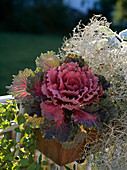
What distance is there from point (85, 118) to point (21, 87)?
0.18 meters

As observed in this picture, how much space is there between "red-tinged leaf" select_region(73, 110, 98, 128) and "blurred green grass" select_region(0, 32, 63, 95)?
389 centimetres

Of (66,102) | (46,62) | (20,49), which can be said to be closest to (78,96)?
(66,102)

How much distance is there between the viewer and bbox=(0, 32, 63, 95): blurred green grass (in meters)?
5.00

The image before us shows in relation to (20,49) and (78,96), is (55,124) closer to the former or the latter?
(78,96)

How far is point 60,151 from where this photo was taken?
1.96ft

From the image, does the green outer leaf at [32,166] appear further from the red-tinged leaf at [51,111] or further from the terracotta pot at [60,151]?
the red-tinged leaf at [51,111]

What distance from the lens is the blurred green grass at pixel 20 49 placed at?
5.00 meters

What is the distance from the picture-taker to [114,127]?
0.63 metres

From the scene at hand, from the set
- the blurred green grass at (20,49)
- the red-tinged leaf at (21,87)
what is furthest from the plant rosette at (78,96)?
the blurred green grass at (20,49)

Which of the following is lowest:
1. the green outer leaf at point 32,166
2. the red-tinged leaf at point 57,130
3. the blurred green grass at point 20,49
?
the green outer leaf at point 32,166

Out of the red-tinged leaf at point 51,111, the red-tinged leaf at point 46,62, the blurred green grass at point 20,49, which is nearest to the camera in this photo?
the red-tinged leaf at point 51,111

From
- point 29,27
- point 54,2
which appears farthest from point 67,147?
point 54,2

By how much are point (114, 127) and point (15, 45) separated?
6.62 metres

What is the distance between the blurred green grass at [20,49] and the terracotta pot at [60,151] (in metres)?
3.76
